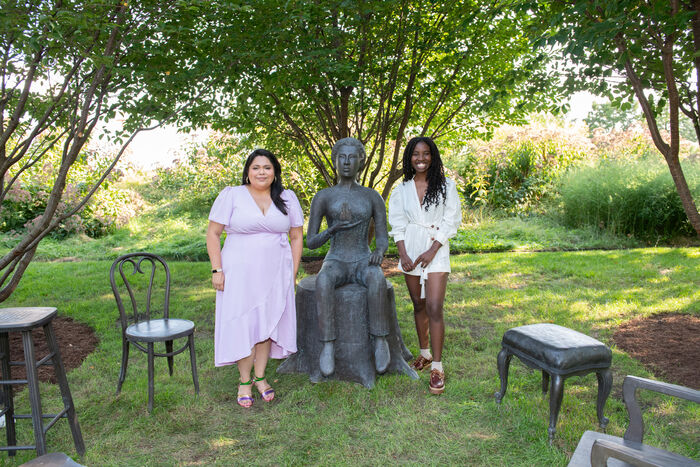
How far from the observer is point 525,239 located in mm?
9789

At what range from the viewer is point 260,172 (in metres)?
3.35

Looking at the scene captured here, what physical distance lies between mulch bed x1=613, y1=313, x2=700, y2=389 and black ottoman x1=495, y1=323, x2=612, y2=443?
1061mm

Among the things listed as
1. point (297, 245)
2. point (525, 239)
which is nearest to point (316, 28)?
point (297, 245)

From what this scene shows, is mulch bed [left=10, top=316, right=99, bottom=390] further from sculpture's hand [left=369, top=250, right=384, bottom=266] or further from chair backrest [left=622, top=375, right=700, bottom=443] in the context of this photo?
chair backrest [left=622, top=375, right=700, bottom=443]

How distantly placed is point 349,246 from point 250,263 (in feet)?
2.92

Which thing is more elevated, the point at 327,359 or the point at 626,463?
the point at 626,463

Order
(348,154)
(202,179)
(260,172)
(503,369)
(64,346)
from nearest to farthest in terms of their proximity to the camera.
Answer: (503,369), (260,172), (348,154), (64,346), (202,179)

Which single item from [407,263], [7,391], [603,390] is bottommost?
[603,390]

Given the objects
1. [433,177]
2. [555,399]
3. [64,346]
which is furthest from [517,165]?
[64,346]

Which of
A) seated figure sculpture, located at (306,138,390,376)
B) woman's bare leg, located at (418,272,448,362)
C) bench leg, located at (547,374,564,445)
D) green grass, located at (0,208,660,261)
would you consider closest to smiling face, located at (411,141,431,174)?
seated figure sculpture, located at (306,138,390,376)

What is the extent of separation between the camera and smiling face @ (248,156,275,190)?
3.35 meters

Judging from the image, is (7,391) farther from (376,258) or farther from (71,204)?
(71,204)

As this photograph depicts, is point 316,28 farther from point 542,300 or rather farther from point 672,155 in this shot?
point 542,300

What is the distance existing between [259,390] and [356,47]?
155 inches
